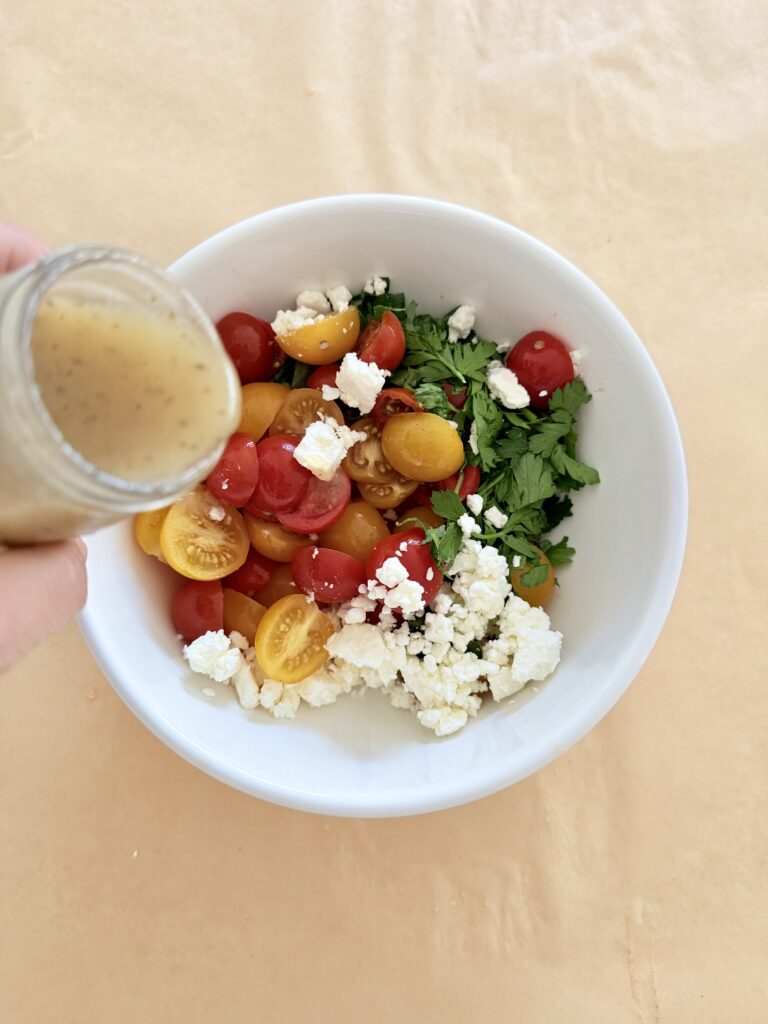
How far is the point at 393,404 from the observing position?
1.04m

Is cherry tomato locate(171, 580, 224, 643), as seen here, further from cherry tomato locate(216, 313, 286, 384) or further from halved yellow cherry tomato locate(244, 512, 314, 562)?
cherry tomato locate(216, 313, 286, 384)

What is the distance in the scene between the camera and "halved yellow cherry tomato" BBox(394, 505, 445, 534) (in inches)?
40.6

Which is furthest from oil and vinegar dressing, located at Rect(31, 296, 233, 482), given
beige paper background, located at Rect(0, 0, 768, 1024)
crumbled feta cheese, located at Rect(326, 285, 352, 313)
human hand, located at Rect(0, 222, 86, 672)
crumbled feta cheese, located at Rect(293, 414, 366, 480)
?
beige paper background, located at Rect(0, 0, 768, 1024)

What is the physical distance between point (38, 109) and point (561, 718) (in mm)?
1111

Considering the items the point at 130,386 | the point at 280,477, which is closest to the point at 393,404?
the point at 280,477

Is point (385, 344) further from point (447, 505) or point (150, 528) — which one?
point (150, 528)

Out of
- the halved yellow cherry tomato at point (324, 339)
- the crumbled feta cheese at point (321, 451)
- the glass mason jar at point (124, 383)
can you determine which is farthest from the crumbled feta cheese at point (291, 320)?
the glass mason jar at point (124, 383)

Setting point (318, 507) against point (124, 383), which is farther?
point (318, 507)

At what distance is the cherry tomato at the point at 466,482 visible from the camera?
1.03 metres

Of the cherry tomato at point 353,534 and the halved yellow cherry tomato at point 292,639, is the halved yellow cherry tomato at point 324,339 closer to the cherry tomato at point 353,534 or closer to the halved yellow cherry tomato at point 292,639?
the cherry tomato at point 353,534

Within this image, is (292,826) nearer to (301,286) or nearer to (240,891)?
(240,891)

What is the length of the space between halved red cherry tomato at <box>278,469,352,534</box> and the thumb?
28 cm

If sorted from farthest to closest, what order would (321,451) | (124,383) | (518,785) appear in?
(518,785) → (321,451) → (124,383)

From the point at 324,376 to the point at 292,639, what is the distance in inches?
12.8
